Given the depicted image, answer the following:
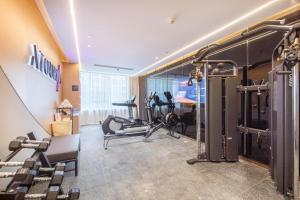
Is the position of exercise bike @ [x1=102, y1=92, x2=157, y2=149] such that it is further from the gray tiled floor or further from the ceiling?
the ceiling

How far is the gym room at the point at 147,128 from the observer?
1800 mm

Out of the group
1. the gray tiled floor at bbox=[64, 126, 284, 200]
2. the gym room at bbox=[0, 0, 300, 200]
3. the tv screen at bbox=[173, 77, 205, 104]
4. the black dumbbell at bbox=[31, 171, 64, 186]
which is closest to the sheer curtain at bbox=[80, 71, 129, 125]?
the gym room at bbox=[0, 0, 300, 200]

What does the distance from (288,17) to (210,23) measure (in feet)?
4.04

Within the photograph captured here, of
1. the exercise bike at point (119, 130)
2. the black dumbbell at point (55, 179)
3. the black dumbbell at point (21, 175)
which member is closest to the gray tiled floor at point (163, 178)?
the exercise bike at point (119, 130)

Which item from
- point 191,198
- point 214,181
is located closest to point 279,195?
point 214,181

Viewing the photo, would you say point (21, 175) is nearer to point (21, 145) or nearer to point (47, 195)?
point (47, 195)

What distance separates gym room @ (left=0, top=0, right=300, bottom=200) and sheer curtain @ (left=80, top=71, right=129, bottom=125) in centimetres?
342

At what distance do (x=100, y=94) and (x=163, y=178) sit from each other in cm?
668

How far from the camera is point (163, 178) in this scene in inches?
99.5

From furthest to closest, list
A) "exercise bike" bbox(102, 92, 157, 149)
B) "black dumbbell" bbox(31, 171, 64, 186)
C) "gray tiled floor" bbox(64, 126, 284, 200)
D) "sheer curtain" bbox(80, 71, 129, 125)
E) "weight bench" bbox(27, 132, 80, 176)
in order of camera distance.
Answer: "sheer curtain" bbox(80, 71, 129, 125) → "exercise bike" bbox(102, 92, 157, 149) → "weight bench" bbox(27, 132, 80, 176) → "gray tiled floor" bbox(64, 126, 284, 200) → "black dumbbell" bbox(31, 171, 64, 186)

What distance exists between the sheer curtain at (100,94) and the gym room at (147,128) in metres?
3.42

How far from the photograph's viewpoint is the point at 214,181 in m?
2.43

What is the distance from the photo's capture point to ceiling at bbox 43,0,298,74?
2469 mm

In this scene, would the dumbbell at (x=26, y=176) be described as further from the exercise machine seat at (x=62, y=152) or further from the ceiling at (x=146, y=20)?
the ceiling at (x=146, y=20)
